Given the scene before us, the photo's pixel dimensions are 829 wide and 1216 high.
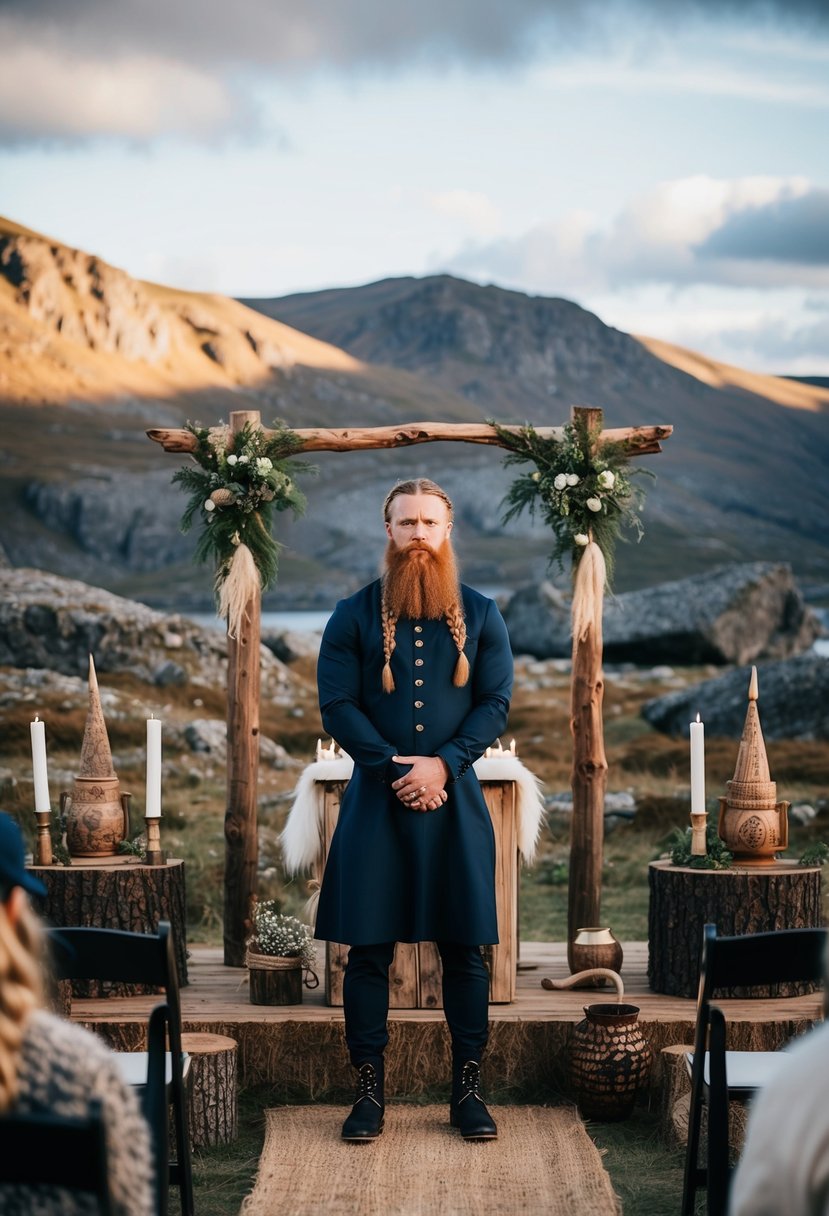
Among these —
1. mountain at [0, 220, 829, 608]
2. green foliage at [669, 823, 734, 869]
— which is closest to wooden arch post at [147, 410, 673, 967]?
green foliage at [669, 823, 734, 869]

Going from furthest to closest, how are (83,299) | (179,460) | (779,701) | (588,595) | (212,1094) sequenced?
(83,299) < (179,460) < (779,701) < (588,595) < (212,1094)

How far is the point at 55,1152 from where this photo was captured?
2.31 meters

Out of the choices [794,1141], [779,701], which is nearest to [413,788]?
[794,1141]

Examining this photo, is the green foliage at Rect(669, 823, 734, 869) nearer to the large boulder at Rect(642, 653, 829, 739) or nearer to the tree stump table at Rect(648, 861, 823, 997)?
the tree stump table at Rect(648, 861, 823, 997)

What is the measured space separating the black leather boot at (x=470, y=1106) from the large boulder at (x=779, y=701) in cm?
1082

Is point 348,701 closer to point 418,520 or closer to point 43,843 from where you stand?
point 418,520

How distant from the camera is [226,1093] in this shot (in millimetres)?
5727

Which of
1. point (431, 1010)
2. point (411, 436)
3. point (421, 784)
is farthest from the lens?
point (411, 436)

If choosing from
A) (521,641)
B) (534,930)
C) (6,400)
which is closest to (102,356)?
(6,400)

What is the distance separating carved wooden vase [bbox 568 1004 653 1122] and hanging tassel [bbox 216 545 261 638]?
2.64 meters

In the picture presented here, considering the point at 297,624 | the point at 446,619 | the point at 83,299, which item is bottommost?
the point at 446,619

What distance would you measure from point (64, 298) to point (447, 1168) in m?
172

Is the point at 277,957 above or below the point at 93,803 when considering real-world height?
below

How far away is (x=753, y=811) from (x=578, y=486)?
1.82 meters
